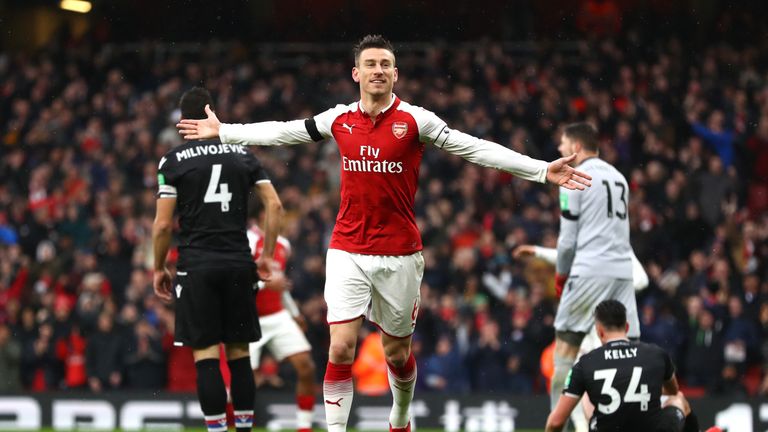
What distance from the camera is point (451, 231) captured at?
1800 centimetres

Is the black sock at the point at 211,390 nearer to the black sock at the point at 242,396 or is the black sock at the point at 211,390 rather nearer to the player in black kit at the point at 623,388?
the black sock at the point at 242,396

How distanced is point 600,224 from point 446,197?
9.69 metres

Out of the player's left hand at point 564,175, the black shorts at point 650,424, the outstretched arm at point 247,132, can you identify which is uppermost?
the outstretched arm at point 247,132

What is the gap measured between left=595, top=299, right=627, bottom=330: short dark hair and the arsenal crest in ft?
5.23

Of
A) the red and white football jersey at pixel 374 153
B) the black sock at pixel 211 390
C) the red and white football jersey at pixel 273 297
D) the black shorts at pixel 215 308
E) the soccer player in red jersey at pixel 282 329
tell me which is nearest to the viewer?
the red and white football jersey at pixel 374 153

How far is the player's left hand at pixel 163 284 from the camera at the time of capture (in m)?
8.75

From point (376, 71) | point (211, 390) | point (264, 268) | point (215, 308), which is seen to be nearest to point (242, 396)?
point (211, 390)

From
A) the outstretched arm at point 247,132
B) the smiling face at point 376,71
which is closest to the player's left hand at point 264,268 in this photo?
the outstretched arm at point 247,132

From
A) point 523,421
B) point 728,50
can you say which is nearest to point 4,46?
point 728,50

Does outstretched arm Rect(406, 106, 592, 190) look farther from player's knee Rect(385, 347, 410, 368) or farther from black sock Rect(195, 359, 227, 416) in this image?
black sock Rect(195, 359, 227, 416)

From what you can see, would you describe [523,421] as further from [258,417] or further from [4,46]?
[4,46]

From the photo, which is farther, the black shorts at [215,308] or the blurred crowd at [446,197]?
the blurred crowd at [446,197]

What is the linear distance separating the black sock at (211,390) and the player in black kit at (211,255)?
0.05 metres

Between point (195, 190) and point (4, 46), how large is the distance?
57.6 ft
